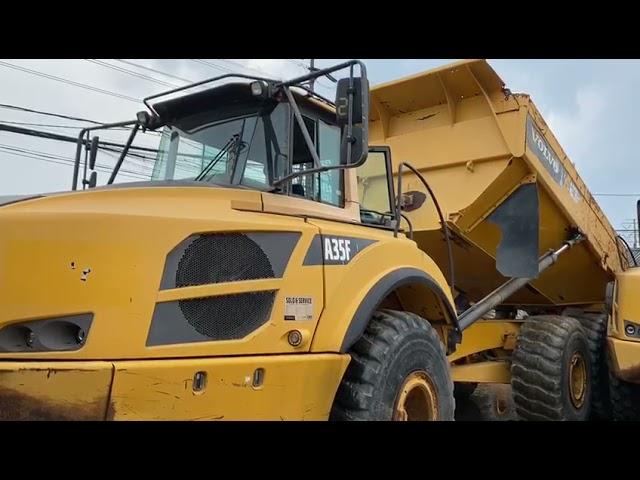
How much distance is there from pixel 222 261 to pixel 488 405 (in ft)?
16.7

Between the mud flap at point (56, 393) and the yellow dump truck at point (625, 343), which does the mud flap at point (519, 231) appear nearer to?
the yellow dump truck at point (625, 343)

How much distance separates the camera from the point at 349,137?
3.08 m

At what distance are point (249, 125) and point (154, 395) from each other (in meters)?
1.64

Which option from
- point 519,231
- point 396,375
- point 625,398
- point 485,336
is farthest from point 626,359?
point 396,375

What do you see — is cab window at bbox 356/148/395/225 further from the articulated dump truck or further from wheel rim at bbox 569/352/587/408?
wheel rim at bbox 569/352/587/408

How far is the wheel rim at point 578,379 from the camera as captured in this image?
6225 mm

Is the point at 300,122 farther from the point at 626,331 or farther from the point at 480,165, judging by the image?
the point at 626,331

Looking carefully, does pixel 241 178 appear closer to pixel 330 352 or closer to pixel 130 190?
pixel 130 190

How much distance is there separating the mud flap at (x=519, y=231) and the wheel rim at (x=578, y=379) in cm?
126

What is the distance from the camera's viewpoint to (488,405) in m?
6.96

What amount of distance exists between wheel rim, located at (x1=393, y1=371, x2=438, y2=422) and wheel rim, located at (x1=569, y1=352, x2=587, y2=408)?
3109 mm

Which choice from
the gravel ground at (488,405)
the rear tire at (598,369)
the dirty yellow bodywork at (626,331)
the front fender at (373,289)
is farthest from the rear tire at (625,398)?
the front fender at (373,289)

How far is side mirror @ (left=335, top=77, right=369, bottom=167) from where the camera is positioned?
3057 millimetres

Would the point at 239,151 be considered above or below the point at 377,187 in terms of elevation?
below
